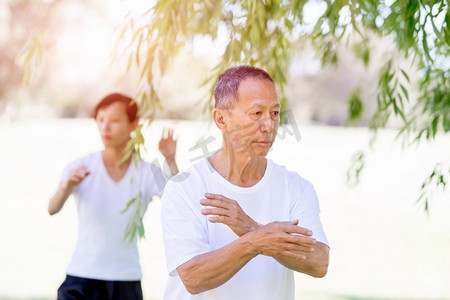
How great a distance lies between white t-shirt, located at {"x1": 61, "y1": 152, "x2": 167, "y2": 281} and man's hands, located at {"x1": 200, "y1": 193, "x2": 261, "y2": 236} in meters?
1.58

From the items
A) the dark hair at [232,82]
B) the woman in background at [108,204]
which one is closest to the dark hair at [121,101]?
the woman in background at [108,204]

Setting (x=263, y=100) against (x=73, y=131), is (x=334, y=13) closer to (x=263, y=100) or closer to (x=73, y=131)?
(x=263, y=100)

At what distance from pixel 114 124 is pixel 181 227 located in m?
1.69

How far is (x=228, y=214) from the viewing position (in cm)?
169

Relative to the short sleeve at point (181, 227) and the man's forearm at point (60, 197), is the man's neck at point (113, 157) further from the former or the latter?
the short sleeve at point (181, 227)

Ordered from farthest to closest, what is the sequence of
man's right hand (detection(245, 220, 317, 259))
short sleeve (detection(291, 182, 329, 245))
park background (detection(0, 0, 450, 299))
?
park background (detection(0, 0, 450, 299)) < short sleeve (detection(291, 182, 329, 245)) < man's right hand (detection(245, 220, 317, 259))

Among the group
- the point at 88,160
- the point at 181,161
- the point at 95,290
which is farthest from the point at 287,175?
the point at 181,161

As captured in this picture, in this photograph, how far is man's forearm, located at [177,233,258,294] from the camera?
5.52ft

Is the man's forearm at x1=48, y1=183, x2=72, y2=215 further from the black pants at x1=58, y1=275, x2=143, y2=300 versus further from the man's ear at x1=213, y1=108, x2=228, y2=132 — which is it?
the man's ear at x1=213, y1=108, x2=228, y2=132

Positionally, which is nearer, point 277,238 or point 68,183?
point 277,238

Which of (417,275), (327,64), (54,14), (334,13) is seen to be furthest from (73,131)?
(334,13)

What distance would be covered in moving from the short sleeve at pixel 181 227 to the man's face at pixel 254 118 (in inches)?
7.6

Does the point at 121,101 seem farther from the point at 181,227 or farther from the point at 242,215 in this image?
the point at 242,215

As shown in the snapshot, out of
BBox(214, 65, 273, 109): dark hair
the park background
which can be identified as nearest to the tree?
the park background
